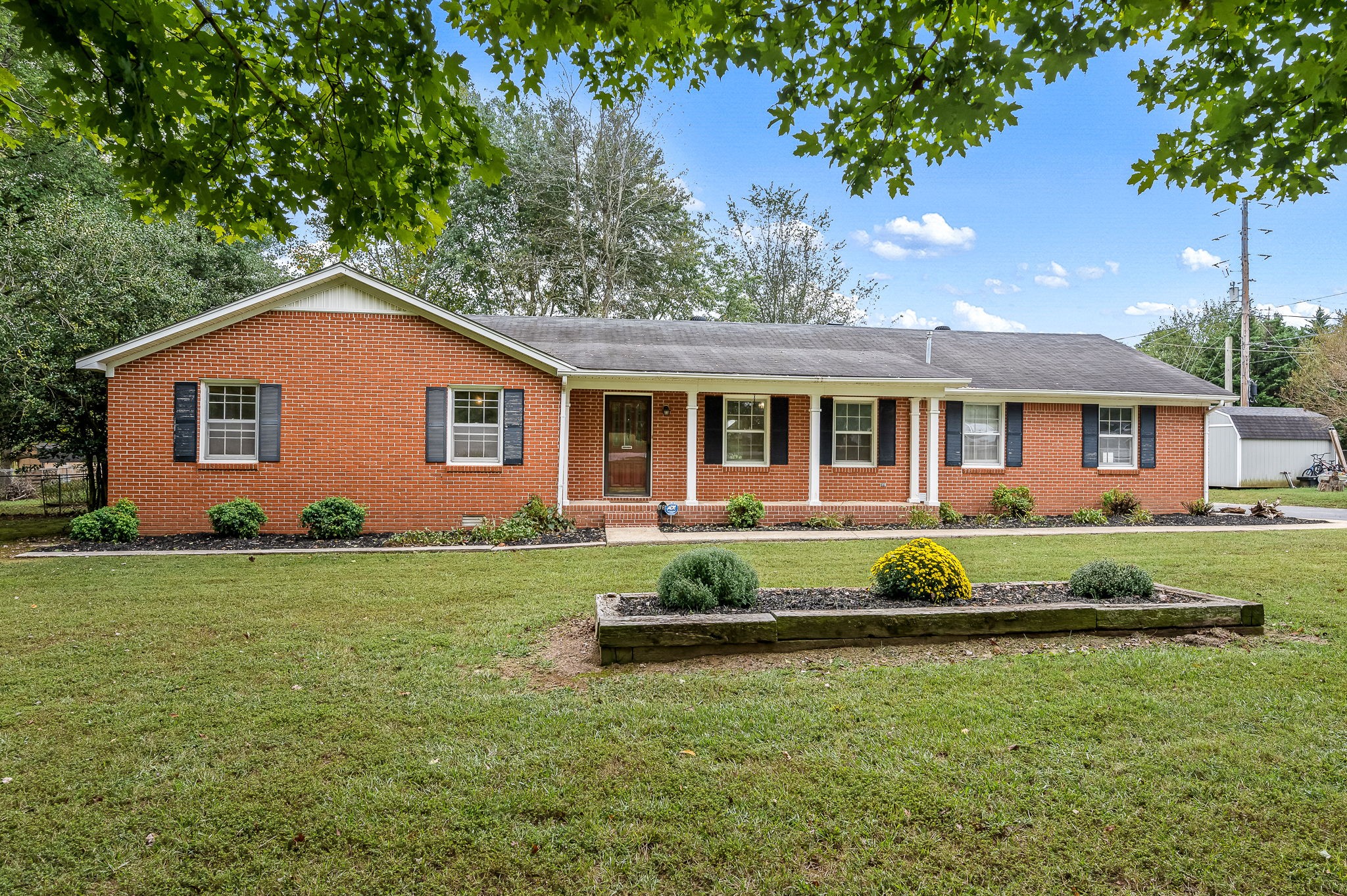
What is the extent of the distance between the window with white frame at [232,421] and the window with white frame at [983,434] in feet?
46.4

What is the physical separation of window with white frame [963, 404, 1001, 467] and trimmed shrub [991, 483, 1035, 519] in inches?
26.9

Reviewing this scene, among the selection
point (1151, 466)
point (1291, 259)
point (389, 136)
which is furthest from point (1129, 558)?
point (1291, 259)

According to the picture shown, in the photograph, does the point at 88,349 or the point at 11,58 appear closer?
the point at 88,349

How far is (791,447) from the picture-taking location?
1344cm

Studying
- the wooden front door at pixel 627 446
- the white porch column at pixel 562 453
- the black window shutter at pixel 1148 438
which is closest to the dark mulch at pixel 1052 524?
the black window shutter at pixel 1148 438

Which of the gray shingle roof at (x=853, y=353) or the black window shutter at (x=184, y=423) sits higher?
the gray shingle roof at (x=853, y=353)

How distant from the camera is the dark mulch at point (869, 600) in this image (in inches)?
209

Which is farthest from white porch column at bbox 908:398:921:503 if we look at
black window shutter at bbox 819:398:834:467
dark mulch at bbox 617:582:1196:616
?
dark mulch at bbox 617:582:1196:616

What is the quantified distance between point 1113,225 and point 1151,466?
10416 mm

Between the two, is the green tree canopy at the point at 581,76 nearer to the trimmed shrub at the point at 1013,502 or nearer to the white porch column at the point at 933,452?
the white porch column at the point at 933,452

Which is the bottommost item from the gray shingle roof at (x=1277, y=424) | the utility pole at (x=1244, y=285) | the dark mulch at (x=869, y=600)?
the dark mulch at (x=869, y=600)

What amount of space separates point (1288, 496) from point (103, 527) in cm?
2905

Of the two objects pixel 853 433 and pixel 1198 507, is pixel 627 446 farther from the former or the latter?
pixel 1198 507

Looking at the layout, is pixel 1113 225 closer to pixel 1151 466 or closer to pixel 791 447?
pixel 1151 466
